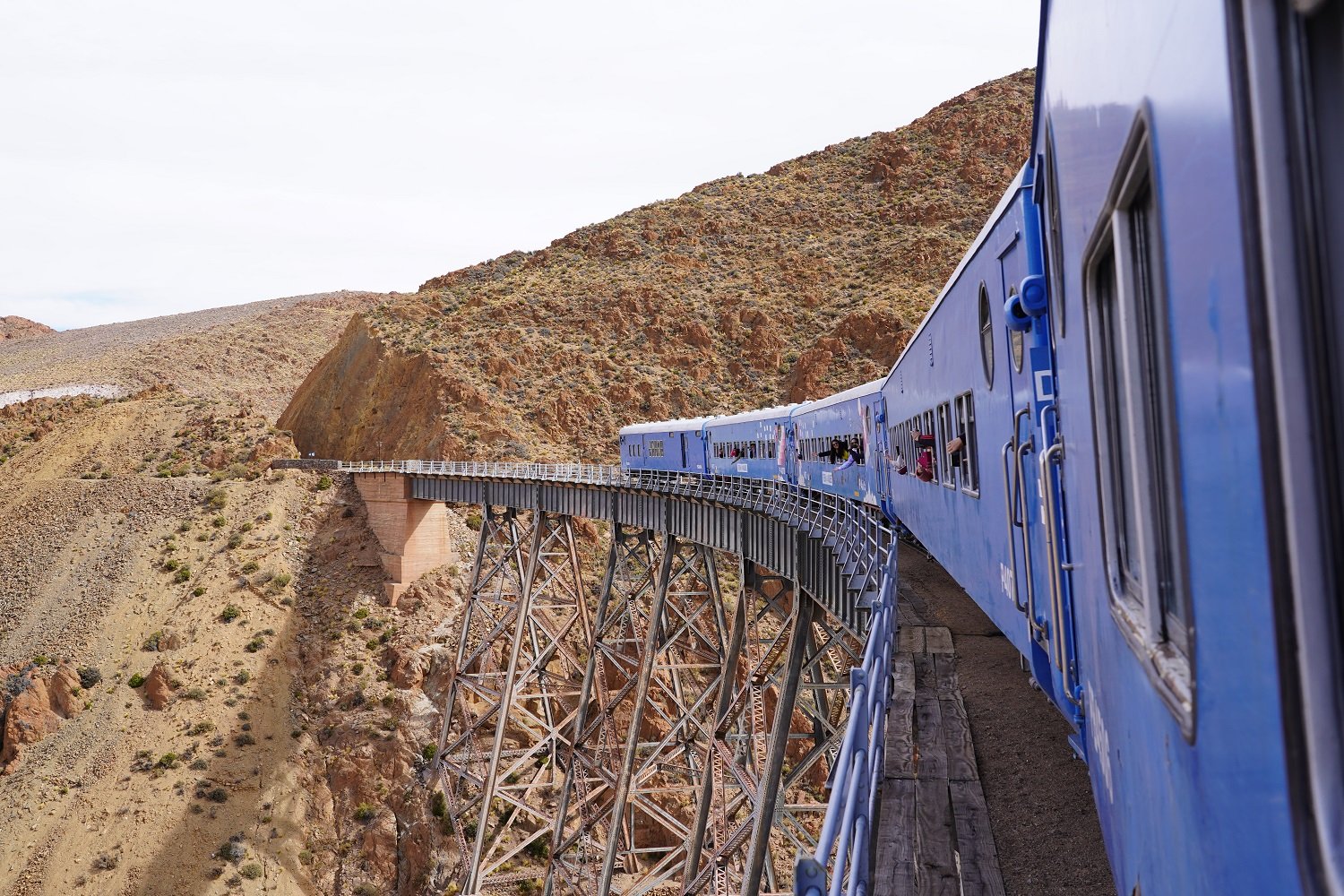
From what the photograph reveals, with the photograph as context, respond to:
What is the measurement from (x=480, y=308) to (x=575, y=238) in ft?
45.1

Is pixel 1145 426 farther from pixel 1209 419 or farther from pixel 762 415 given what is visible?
pixel 762 415

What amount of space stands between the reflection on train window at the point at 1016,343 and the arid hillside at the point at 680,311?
42.5m

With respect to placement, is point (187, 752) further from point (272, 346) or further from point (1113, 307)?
point (272, 346)

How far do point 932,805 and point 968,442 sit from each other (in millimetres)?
2630

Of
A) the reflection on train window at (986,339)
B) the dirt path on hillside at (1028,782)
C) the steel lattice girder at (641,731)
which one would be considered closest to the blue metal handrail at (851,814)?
the dirt path on hillside at (1028,782)

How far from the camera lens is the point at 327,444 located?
2105 inches

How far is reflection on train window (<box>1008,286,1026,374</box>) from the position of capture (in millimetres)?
4621

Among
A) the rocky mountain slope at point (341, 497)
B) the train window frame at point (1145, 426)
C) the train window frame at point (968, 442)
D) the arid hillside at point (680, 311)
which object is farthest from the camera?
A: the arid hillside at point (680, 311)

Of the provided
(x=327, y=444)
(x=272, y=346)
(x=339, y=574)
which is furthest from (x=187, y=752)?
(x=272, y=346)

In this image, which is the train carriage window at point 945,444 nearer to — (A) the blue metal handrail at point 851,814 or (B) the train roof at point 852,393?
(A) the blue metal handrail at point 851,814

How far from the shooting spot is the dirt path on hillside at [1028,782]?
446 centimetres

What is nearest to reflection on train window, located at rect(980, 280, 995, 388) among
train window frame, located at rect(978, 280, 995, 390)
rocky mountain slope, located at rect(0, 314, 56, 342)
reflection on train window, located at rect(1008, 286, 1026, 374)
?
train window frame, located at rect(978, 280, 995, 390)

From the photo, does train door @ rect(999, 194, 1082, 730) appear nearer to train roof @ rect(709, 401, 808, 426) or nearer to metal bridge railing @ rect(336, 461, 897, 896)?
metal bridge railing @ rect(336, 461, 897, 896)

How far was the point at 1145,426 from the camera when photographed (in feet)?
6.06
